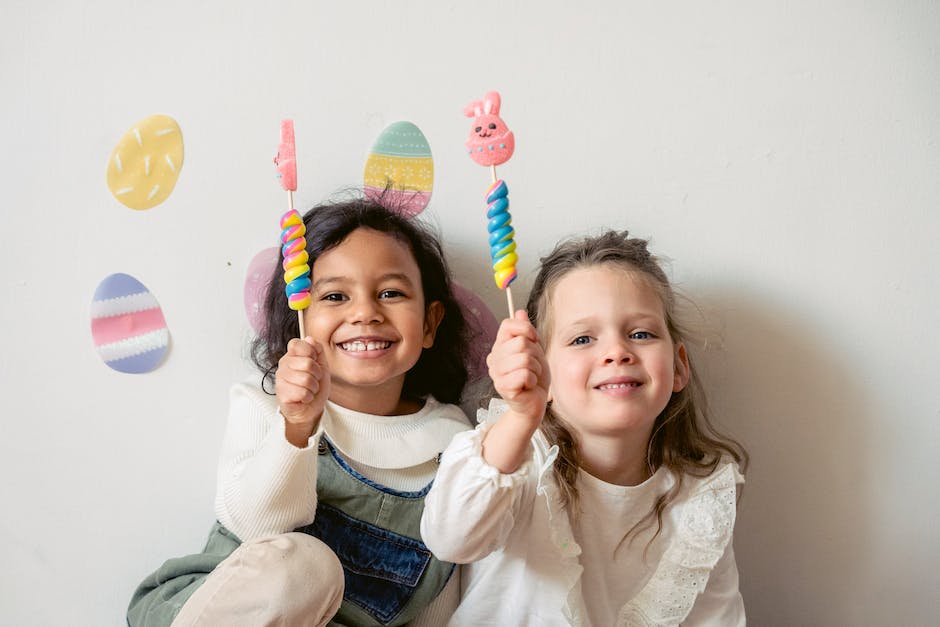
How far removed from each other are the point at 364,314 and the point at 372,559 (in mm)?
354

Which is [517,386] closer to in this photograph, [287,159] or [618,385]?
[618,385]

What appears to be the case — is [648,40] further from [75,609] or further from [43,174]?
[75,609]

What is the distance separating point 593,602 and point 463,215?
64 cm

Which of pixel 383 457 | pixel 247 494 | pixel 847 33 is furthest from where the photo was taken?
pixel 847 33

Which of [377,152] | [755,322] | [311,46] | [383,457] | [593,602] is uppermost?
[311,46]

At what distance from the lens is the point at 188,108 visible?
1.33 meters

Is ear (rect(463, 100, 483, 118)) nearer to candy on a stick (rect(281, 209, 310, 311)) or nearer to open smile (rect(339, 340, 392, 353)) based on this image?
candy on a stick (rect(281, 209, 310, 311))

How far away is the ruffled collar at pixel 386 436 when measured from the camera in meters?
1.19

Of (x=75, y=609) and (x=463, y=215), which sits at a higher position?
(x=463, y=215)

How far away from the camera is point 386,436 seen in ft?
3.99

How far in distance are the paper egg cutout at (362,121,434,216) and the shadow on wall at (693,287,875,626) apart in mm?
504

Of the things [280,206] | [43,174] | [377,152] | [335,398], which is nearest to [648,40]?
[377,152]

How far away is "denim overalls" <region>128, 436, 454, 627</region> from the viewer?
1157mm

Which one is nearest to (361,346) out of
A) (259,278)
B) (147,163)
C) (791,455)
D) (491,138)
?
(259,278)
